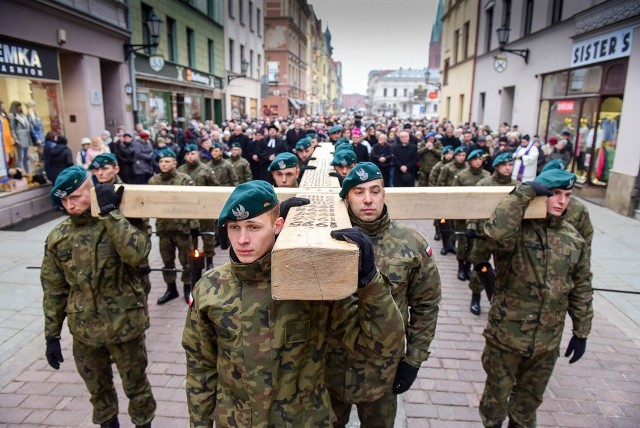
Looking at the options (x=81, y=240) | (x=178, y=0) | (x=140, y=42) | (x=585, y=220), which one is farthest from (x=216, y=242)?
(x=178, y=0)

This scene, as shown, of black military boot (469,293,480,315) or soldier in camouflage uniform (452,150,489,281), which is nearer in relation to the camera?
black military boot (469,293,480,315)

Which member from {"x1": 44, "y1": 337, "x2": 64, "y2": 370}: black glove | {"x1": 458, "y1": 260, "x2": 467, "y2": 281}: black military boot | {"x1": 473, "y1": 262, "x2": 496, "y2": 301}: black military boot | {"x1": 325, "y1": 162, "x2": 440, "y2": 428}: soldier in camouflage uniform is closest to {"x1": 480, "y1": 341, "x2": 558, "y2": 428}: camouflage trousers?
{"x1": 473, "y1": 262, "x2": 496, "y2": 301}: black military boot

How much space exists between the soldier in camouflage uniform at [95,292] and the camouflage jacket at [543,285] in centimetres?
282

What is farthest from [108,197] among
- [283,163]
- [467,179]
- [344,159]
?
[467,179]

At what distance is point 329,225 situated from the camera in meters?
1.97

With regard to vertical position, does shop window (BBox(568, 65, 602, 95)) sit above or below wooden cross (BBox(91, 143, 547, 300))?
above

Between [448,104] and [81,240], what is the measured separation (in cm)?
3209

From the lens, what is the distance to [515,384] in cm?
368

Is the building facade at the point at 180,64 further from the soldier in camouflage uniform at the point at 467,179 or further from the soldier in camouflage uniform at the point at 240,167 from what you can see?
the soldier in camouflage uniform at the point at 467,179

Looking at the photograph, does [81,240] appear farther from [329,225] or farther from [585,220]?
[585,220]

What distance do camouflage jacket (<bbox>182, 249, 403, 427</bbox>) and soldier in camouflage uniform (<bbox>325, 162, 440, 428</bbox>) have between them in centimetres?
56

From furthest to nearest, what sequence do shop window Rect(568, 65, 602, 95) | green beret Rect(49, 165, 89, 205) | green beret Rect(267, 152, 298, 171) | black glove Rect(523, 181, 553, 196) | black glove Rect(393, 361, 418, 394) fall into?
shop window Rect(568, 65, 602, 95)
green beret Rect(267, 152, 298, 171)
green beret Rect(49, 165, 89, 205)
black glove Rect(523, 181, 553, 196)
black glove Rect(393, 361, 418, 394)

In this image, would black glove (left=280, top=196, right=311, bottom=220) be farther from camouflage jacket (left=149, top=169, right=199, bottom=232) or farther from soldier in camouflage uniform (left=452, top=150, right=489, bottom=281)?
soldier in camouflage uniform (left=452, top=150, right=489, bottom=281)

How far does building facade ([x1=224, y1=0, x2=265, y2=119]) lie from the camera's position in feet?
91.8
